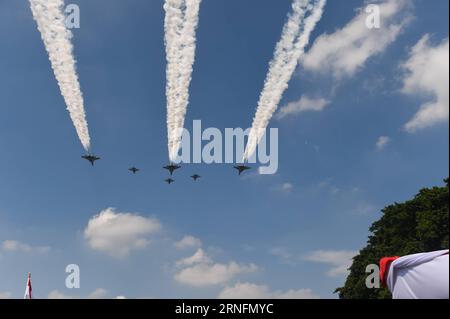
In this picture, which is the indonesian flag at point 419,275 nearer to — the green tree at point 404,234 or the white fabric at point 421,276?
the white fabric at point 421,276

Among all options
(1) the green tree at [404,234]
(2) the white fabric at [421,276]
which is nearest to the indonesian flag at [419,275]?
(2) the white fabric at [421,276]

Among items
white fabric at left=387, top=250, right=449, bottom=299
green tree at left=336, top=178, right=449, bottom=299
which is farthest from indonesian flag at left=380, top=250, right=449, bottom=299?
green tree at left=336, top=178, right=449, bottom=299

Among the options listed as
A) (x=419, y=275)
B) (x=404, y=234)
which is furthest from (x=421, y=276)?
(x=404, y=234)

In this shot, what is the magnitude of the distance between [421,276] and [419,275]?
10 centimetres

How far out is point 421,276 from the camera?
47.9 feet

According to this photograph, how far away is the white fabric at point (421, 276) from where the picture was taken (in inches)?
546

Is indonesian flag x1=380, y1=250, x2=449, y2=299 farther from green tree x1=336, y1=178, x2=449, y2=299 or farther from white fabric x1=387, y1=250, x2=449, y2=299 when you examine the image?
green tree x1=336, y1=178, x2=449, y2=299

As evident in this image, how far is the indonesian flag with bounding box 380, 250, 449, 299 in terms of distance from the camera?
45.5 feet

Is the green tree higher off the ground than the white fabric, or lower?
higher

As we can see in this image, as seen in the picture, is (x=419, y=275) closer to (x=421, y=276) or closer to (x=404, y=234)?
(x=421, y=276)
